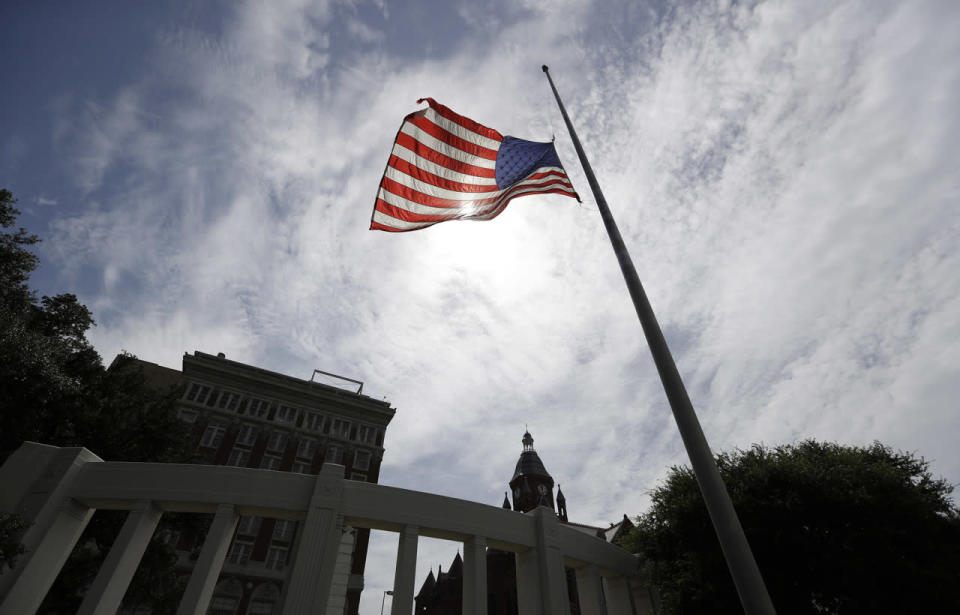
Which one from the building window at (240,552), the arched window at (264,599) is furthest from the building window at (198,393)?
the arched window at (264,599)

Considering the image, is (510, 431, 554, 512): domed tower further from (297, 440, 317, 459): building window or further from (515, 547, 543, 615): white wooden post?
(515, 547, 543, 615): white wooden post

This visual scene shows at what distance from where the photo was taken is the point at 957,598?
13.5 m

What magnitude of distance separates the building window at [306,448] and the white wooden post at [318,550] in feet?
133

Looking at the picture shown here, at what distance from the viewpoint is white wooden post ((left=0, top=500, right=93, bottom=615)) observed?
431 inches

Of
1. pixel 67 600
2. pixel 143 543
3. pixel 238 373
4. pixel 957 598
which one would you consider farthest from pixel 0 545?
pixel 238 373

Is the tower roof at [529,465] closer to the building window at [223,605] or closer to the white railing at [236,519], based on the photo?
the building window at [223,605]

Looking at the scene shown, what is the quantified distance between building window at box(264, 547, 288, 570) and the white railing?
3301cm

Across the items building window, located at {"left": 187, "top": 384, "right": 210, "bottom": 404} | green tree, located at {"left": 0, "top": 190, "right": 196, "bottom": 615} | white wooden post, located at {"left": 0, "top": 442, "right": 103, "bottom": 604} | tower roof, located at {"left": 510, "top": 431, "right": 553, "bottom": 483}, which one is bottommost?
white wooden post, located at {"left": 0, "top": 442, "right": 103, "bottom": 604}

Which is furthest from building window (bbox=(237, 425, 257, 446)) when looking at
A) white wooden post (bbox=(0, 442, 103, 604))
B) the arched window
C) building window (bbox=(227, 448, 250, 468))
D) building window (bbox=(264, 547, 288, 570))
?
white wooden post (bbox=(0, 442, 103, 604))

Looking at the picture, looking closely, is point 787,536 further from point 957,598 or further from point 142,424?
point 142,424

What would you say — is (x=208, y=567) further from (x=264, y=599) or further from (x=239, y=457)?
(x=239, y=457)

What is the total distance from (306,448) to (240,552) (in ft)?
39.4

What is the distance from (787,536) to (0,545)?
2236 cm

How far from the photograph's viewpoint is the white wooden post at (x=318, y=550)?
12.0 m
